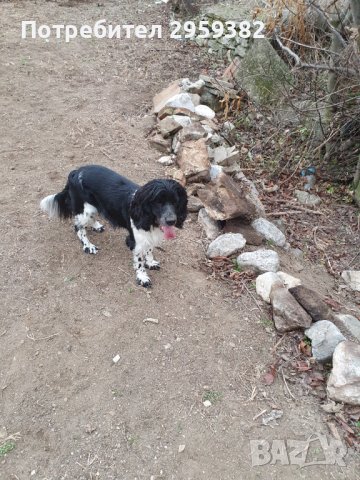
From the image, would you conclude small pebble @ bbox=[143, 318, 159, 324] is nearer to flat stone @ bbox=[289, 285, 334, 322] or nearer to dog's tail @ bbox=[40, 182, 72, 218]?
flat stone @ bbox=[289, 285, 334, 322]

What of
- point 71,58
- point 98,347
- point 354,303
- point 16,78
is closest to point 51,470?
point 98,347

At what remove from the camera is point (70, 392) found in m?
3.15

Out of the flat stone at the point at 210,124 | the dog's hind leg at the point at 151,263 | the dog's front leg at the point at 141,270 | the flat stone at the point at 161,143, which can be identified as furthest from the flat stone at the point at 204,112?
the dog's front leg at the point at 141,270

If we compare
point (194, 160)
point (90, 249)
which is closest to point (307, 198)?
point (194, 160)

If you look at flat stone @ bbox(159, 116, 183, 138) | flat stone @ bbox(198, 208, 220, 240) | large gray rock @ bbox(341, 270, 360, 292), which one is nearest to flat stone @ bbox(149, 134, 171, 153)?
flat stone @ bbox(159, 116, 183, 138)

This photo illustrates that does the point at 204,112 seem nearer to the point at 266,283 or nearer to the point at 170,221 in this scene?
the point at 266,283

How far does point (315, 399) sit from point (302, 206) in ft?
9.77

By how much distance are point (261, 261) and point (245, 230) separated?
1.81 ft

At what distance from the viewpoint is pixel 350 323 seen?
380 cm

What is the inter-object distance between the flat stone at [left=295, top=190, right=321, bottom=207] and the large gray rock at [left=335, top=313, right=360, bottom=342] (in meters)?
2.18

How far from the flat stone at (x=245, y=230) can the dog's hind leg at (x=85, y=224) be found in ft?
4.62

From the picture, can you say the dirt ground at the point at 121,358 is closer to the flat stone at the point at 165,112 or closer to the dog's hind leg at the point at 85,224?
the dog's hind leg at the point at 85,224

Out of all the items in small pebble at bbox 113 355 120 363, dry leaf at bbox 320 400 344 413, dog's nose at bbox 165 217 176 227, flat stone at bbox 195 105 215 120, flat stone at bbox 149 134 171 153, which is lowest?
small pebble at bbox 113 355 120 363

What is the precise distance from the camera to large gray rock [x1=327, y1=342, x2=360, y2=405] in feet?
10.1
